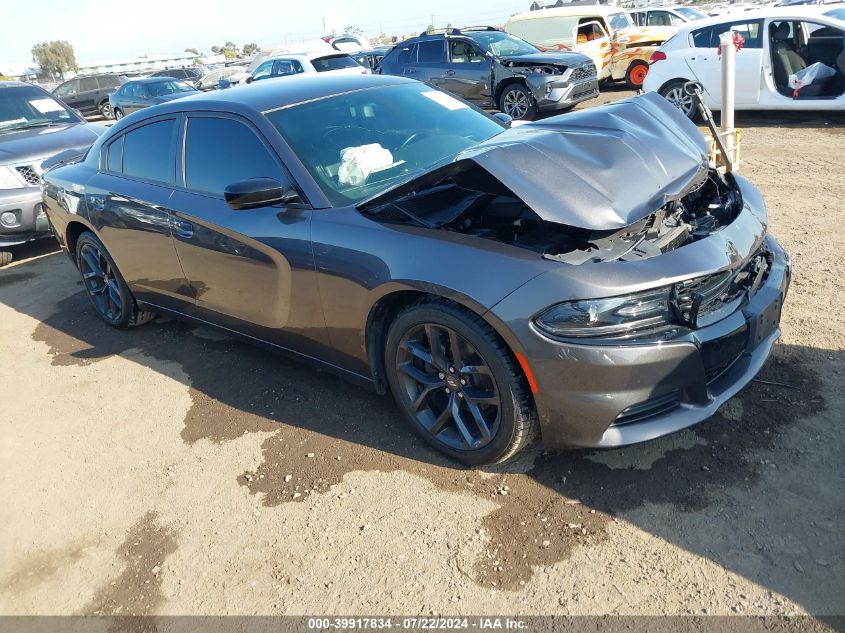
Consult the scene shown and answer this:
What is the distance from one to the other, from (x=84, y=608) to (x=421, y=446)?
5.09 feet

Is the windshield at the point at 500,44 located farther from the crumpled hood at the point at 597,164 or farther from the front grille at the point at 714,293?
the front grille at the point at 714,293

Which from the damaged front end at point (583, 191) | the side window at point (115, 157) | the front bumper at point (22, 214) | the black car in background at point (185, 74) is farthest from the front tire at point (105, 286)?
the black car in background at point (185, 74)

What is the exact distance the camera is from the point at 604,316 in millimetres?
2465

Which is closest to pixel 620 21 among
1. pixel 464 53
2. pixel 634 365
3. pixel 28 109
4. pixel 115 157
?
pixel 464 53

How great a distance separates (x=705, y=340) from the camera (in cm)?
253

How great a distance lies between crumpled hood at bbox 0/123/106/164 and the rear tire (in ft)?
36.9

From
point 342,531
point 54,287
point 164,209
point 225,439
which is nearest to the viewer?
point 342,531

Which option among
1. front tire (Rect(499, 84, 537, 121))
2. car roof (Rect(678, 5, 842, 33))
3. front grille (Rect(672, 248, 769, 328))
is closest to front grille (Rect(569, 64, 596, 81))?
front tire (Rect(499, 84, 537, 121))

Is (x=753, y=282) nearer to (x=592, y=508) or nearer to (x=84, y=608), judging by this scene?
(x=592, y=508)

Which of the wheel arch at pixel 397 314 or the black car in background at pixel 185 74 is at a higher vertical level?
the black car in background at pixel 185 74

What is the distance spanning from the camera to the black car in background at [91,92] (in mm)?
22375

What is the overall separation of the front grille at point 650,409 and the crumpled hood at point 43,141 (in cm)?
699

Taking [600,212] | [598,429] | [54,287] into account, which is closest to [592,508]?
[598,429]

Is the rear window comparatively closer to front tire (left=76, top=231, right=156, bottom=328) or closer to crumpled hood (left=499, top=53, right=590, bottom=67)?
crumpled hood (left=499, top=53, right=590, bottom=67)
